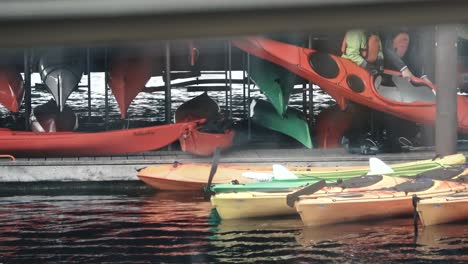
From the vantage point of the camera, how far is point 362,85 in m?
14.1

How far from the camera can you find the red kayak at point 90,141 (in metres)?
14.4

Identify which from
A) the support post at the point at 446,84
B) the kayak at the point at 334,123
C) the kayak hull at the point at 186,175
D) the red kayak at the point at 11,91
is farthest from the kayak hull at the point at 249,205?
the red kayak at the point at 11,91

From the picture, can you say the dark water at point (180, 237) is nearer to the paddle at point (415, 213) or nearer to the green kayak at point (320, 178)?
the paddle at point (415, 213)

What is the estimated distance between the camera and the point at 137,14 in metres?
0.54

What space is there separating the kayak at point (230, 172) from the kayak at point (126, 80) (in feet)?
3.00

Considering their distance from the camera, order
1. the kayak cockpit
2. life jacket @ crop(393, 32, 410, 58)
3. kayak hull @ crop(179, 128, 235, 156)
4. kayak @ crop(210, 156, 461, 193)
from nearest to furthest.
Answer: life jacket @ crop(393, 32, 410, 58), kayak @ crop(210, 156, 461, 193), the kayak cockpit, kayak hull @ crop(179, 128, 235, 156)

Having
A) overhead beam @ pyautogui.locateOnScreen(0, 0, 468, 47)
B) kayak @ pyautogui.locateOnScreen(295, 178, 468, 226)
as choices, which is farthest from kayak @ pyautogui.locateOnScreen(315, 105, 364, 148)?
overhead beam @ pyautogui.locateOnScreen(0, 0, 468, 47)

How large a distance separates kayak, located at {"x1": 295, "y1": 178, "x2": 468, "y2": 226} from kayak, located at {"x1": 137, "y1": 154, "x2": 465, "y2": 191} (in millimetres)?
288

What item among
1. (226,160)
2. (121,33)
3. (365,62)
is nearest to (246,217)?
(226,160)

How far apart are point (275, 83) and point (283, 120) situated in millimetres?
549

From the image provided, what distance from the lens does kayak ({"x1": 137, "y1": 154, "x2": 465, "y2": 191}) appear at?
1349 cm

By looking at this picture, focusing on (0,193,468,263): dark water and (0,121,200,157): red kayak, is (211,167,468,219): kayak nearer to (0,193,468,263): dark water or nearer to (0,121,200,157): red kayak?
(0,193,468,263): dark water

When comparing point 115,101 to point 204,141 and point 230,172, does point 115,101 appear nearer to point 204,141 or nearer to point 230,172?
point 204,141

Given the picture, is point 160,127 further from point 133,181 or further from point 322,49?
point 322,49
